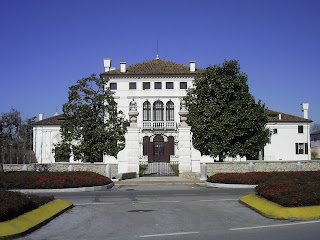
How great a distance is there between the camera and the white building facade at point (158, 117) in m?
56.2

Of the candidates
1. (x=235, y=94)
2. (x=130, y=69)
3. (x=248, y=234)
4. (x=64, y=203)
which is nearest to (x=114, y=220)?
(x=64, y=203)

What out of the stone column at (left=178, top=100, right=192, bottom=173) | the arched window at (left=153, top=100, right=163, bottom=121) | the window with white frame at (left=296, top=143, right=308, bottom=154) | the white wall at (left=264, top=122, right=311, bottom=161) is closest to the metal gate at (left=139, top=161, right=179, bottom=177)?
the stone column at (left=178, top=100, right=192, bottom=173)

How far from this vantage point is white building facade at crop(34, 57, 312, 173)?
56.2 m

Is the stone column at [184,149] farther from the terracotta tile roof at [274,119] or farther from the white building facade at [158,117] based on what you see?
the terracotta tile roof at [274,119]

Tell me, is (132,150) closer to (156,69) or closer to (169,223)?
(169,223)

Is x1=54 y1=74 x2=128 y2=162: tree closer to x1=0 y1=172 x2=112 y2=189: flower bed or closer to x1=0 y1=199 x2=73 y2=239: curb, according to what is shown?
x1=0 y1=172 x2=112 y2=189: flower bed

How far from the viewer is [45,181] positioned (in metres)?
20.2

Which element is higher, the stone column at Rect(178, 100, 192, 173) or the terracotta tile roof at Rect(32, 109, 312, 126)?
the terracotta tile roof at Rect(32, 109, 312, 126)

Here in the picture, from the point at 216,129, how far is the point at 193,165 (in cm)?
599

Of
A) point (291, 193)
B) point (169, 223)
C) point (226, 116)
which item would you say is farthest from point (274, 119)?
point (169, 223)

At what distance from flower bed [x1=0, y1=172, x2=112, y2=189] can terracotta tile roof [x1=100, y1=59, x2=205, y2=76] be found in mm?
38699

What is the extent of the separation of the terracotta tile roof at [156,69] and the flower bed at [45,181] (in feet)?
127

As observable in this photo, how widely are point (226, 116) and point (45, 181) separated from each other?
19834mm

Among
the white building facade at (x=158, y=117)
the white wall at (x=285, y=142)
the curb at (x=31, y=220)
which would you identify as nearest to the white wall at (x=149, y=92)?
the white building facade at (x=158, y=117)
